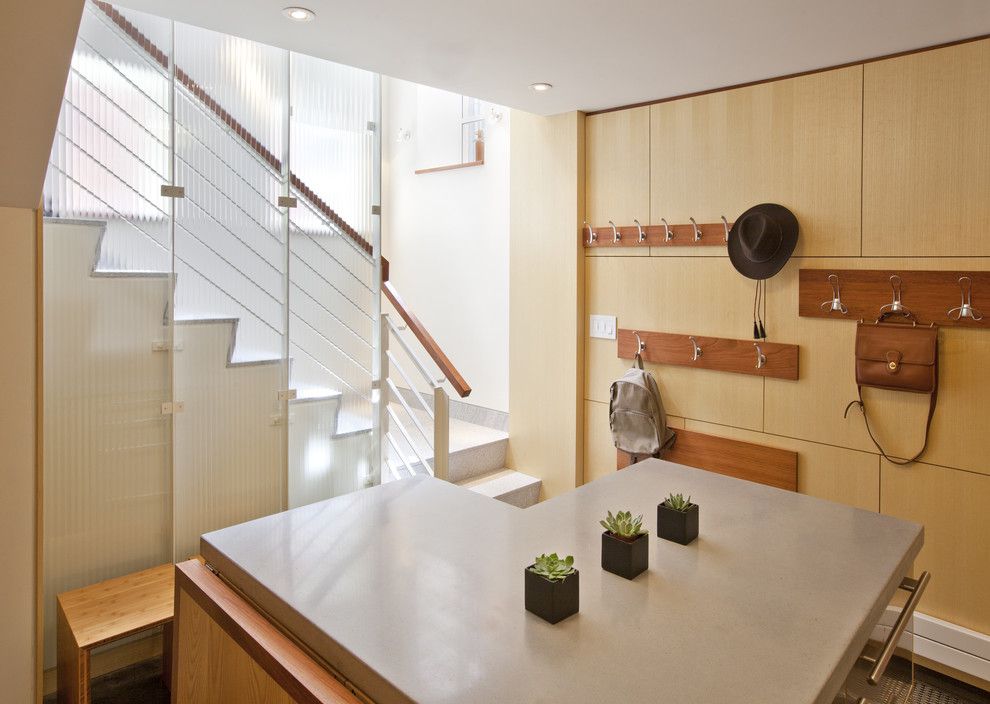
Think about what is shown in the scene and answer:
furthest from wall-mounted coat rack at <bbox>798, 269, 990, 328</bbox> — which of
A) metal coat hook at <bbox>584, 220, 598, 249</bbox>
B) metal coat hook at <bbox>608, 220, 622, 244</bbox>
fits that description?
metal coat hook at <bbox>584, 220, 598, 249</bbox>

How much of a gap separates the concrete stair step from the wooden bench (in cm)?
172

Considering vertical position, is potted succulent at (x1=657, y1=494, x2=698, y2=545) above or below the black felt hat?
below

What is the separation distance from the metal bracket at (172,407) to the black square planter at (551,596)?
6.65 ft

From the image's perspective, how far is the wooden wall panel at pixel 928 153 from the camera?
250cm

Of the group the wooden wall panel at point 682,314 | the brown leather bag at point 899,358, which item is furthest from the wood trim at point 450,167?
the brown leather bag at point 899,358

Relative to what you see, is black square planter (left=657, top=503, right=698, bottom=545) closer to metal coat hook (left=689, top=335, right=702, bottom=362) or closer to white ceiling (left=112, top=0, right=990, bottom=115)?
white ceiling (left=112, top=0, right=990, bottom=115)

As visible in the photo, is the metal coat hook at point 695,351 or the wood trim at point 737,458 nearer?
the wood trim at point 737,458

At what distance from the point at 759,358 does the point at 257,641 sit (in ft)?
8.33

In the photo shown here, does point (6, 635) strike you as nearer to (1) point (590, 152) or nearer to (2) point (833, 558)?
(2) point (833, 558)

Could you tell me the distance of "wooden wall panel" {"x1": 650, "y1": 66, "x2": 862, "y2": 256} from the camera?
2.83 meters

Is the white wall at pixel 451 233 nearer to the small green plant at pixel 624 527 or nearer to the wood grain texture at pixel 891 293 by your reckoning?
the wood grain texture at pixel 891 293

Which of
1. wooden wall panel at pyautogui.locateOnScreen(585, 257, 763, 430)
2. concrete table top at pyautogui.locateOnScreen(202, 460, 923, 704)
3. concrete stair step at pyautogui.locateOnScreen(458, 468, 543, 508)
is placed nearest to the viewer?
concrete table top at pyautogui.locateOnScreen(202, 460, 923, 704)

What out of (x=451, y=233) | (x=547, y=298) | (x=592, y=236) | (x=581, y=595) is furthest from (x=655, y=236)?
(x=581, y=595)

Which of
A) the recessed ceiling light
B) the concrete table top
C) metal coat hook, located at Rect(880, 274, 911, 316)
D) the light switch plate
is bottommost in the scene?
the concrete table top
